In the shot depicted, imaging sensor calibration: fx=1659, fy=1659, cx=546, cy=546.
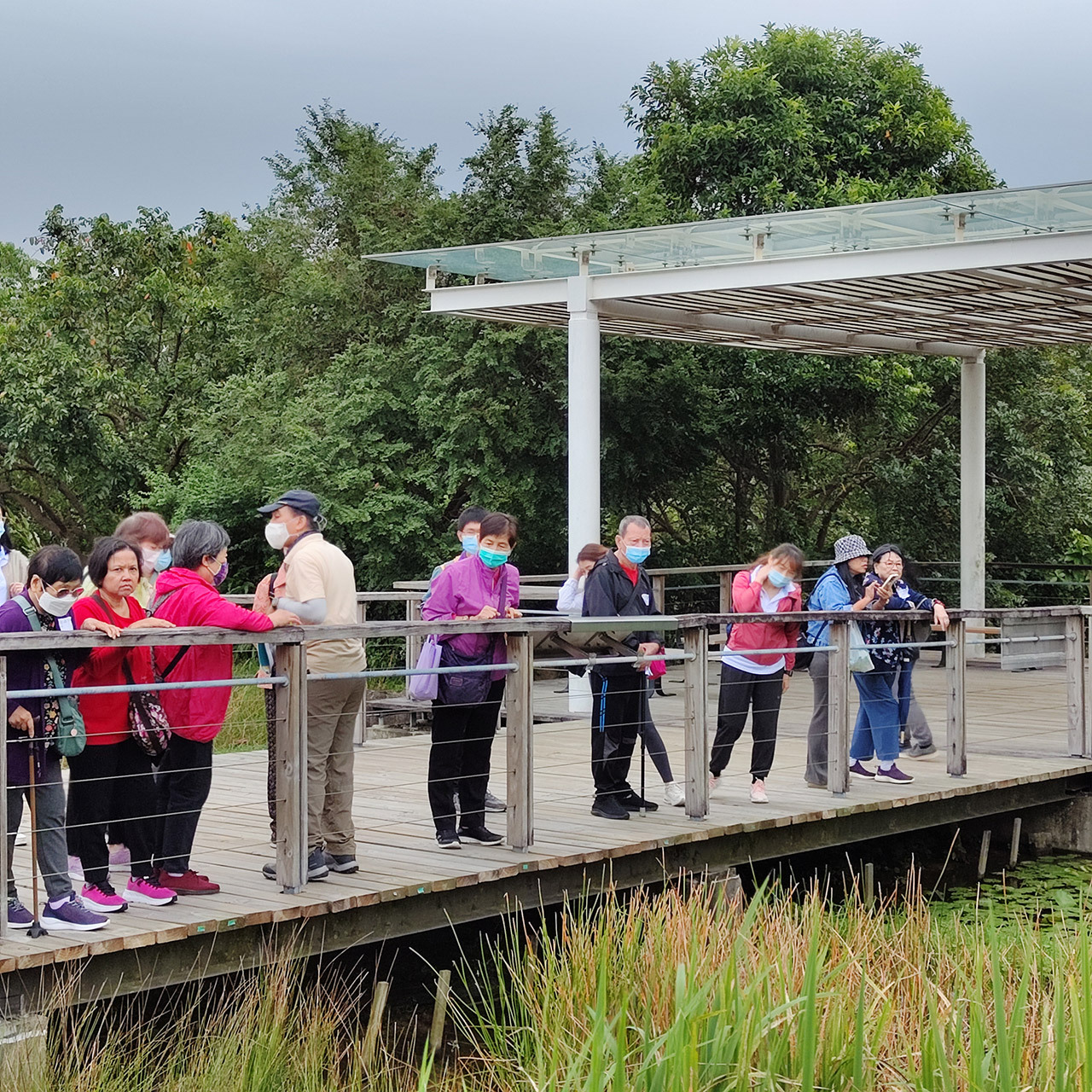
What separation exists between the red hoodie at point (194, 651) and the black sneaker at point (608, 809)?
101 inches

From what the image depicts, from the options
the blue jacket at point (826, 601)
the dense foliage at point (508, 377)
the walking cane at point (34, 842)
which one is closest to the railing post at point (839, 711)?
the blue jacket at point (826, 601)

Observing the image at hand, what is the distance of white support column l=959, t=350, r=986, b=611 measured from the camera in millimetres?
17062

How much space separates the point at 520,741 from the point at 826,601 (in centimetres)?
288

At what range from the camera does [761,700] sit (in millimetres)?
8875

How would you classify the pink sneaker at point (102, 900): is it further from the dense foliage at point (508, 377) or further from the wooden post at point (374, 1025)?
the dense foliage at point (508, 377)

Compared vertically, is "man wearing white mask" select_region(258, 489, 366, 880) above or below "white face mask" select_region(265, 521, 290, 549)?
below

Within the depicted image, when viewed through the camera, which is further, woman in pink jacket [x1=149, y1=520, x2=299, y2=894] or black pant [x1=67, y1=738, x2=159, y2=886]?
woman in pink jacket [x1=149, y1=520, x2=299, y2=894]

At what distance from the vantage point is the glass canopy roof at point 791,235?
11.3 m

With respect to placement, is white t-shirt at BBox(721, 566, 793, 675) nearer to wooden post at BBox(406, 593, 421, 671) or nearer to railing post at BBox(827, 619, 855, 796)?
railing post at BBox(827, 619, 855, 796)

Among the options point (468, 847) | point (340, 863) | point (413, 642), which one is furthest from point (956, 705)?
point (413, 642)

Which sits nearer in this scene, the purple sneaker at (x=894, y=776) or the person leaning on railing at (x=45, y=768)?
the person leaning on railing at (x=45, y=768)

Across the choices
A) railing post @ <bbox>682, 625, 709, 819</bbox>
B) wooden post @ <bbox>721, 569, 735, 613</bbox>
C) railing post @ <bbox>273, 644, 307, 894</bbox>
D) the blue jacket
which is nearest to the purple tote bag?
railing post @ <bbox>273, 644, 307, 894</bbox>

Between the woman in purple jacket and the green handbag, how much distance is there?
1869 millimetres

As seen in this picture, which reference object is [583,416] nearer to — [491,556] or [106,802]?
[491,556]
